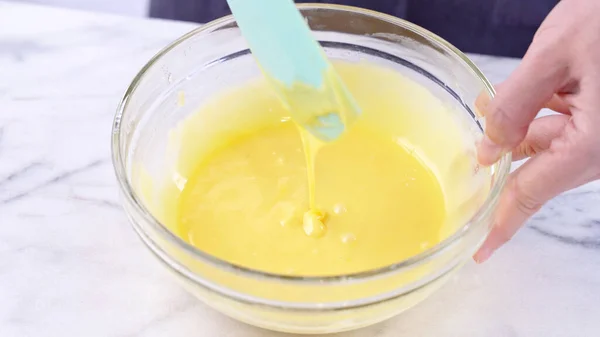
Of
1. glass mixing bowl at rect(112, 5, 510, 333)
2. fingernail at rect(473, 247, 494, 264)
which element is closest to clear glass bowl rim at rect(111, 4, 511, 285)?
glass mixing bowl at rect(112, 5, 510, 333)

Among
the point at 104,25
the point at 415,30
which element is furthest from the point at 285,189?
the point at 104,25

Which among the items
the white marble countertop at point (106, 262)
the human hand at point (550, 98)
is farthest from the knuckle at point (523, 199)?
the white marble countertop at point (106, 262)

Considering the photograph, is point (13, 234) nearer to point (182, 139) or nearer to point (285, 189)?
point (182, 139)

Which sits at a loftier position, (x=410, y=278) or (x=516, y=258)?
(x=410, y=278)

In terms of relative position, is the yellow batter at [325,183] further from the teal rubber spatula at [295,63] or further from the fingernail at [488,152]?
the teal rubber spatula at [295,63]

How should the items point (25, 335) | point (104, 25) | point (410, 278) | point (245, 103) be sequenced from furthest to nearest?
1. point (104, 25)
2. point (245, 103)
3. point (25, 335)
4. point (410, 278)

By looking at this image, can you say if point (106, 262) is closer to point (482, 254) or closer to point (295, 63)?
point (295, 63)
